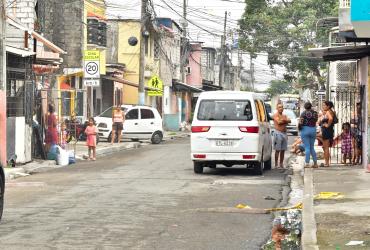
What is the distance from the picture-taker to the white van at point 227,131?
18062 millimetres

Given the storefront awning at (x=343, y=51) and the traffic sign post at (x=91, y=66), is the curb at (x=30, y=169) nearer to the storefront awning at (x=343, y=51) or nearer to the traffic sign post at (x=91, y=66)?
the traffic sign post at (x=91, y=66)

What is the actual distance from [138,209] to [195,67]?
61.7 m

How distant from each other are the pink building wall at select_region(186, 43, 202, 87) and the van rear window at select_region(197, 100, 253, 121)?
52.7 metres

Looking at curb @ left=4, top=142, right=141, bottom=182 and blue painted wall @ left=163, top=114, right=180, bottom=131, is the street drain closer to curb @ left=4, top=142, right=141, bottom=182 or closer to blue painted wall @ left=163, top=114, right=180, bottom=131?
curb @ left=4, top=142, right=141, bottom=182

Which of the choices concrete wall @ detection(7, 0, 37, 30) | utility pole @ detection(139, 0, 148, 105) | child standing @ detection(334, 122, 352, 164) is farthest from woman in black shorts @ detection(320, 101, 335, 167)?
utility pole @ detection(139, 0, 148, 105)

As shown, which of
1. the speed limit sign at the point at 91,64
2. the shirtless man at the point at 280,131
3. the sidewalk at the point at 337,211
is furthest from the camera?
the speed limit sign at the point at 91,64

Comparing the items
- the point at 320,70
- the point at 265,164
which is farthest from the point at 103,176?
the point at 320,70

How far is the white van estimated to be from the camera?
18.1 meters

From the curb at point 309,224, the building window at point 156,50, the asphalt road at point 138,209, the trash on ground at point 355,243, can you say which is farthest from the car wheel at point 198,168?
the building window at point 156,50

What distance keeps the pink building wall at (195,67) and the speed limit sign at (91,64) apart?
43.5 metres

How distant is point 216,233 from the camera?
9992mm

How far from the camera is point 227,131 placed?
18.1 metres

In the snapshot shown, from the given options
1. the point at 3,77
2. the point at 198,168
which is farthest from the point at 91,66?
the point at 198,168

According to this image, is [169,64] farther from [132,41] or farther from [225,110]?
[225,110]
